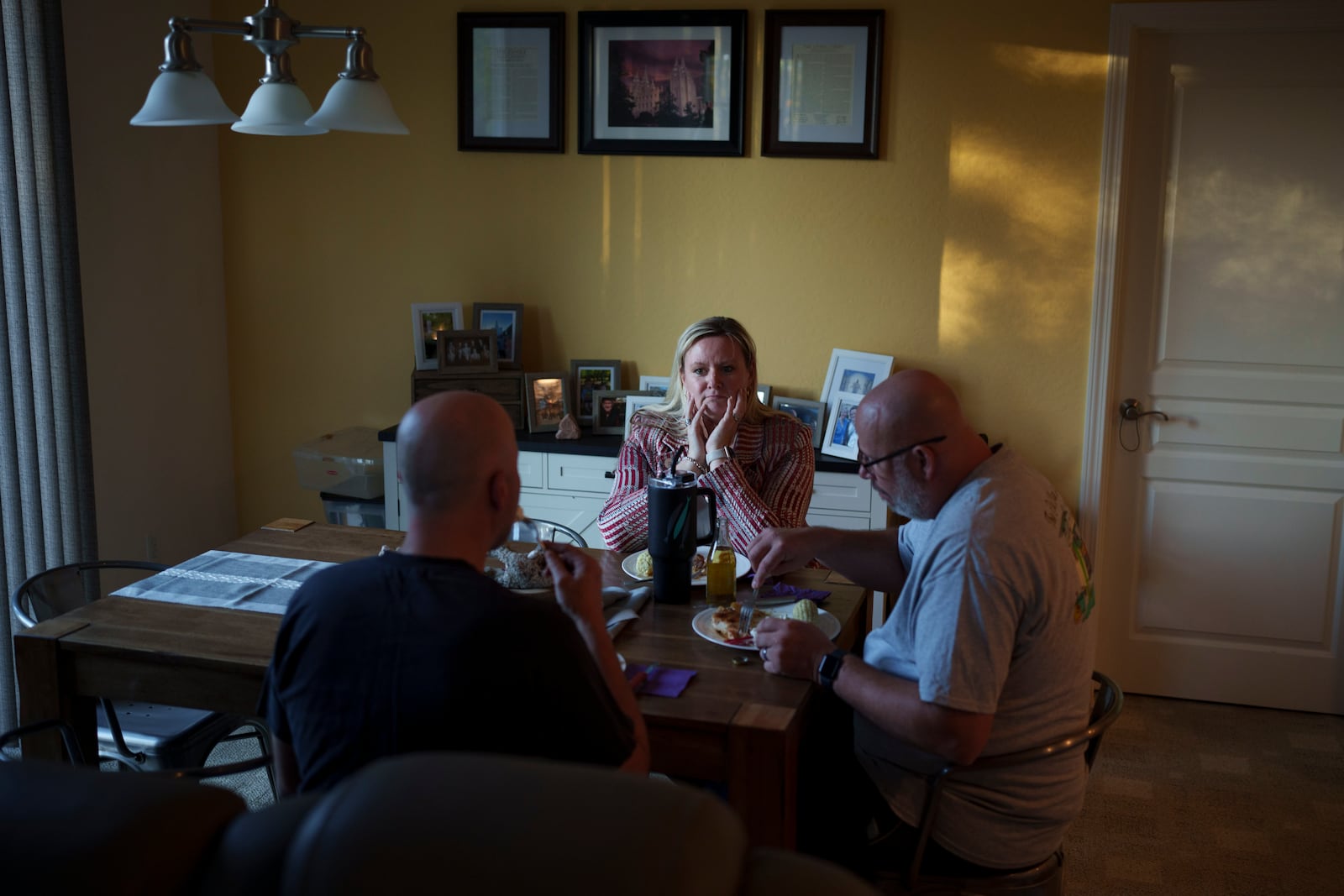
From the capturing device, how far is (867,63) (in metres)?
3.75

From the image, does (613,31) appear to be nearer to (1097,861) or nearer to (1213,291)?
(1213,291)

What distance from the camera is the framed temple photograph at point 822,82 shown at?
3.75 meters

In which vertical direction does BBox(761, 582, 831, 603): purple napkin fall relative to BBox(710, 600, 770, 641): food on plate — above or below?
below

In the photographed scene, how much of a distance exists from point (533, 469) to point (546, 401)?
0.27 meters

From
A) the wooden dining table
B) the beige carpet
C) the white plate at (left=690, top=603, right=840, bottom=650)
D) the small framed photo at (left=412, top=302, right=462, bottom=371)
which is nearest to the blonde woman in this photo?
the wooden dining table

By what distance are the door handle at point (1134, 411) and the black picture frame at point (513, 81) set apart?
206 centimetres

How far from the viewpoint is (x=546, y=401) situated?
4.07 metres

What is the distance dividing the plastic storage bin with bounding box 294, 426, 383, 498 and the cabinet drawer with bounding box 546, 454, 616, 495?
644mm

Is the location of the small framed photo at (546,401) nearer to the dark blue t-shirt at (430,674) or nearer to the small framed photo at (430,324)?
the small framed photo at (430,324)

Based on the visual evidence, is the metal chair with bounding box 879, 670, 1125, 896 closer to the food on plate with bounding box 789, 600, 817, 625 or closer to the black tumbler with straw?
the food on plate with bounding box 789, 600, 817, 625

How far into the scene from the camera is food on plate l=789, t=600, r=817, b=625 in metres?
2.17

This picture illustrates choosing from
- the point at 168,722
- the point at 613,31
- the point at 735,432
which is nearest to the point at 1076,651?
the point at 735,432

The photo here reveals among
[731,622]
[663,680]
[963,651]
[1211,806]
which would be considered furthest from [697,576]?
[1211,806]

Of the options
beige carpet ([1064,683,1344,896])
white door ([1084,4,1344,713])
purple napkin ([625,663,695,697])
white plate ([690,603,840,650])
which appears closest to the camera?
purple napkin ([625,663,695,697])
